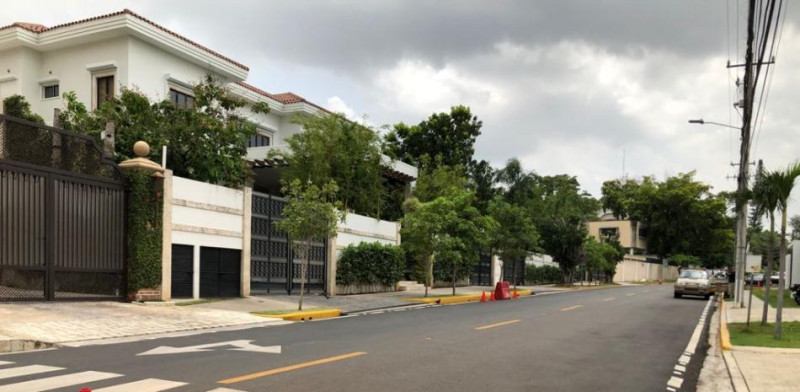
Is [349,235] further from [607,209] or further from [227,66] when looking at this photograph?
[607,209]

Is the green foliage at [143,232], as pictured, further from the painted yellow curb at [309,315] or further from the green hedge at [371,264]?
the green hedge at [371,264]

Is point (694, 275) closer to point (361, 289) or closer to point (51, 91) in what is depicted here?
point (361, 289)

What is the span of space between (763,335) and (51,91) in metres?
27.9

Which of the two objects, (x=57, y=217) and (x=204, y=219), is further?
(x=204, y=219)

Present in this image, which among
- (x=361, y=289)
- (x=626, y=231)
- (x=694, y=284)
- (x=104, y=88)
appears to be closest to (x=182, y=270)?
(x=361, y=289)

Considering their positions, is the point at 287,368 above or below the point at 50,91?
below

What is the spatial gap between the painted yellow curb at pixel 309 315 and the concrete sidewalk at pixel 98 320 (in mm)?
574

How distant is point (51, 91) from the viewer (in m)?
27.8

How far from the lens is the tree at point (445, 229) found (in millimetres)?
26438

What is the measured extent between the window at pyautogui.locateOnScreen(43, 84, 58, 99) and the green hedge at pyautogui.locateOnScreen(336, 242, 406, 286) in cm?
1439

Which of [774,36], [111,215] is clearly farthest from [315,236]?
[774,36]

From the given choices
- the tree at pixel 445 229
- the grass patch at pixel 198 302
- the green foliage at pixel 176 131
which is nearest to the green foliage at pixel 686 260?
the tree at pixel 445 229

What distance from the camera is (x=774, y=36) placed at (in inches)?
528

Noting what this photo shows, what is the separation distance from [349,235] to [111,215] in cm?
1087
